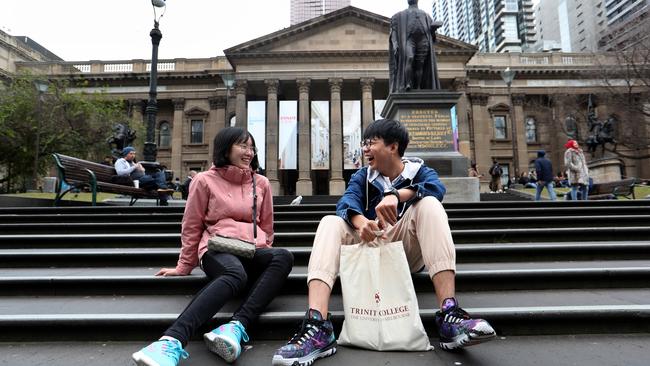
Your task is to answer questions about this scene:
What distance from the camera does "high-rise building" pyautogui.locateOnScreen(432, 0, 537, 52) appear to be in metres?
98.1

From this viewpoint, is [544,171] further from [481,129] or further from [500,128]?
[500,128]

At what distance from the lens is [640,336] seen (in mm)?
2336

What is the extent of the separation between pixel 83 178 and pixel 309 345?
7.11 meters

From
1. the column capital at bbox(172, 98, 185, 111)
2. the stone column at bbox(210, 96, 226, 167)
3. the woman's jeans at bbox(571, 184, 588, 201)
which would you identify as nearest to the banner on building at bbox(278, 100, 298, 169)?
the stone column at bbox(210, 96, 226, 167)

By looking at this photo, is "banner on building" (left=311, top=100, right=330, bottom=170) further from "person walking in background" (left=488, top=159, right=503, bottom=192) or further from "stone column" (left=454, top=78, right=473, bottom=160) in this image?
"person walking in background" (left=488, top=159, right=503, bottom=192)

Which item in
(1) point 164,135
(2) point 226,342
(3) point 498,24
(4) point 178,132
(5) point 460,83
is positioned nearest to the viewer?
(2) point 226,342

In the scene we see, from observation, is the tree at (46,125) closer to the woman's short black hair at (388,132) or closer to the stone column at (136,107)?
the stone column at (136,107)

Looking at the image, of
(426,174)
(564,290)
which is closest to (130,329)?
(426,174)

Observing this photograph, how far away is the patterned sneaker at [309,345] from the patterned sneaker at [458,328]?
0.61 metres

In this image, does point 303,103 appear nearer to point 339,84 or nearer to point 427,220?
point 339,84

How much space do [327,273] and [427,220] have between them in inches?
27.0

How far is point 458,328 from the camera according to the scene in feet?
6.51

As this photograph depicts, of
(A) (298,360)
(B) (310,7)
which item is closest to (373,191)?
(A) (298,360)

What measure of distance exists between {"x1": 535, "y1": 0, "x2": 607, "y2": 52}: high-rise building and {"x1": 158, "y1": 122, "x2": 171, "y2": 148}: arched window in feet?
190
